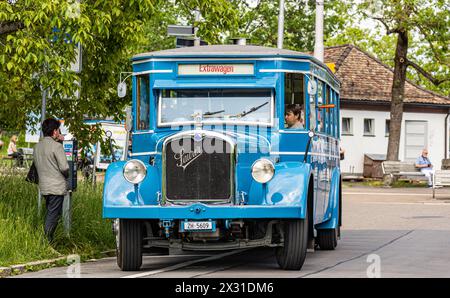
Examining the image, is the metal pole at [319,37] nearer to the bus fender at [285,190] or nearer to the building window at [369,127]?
the bus fender at [285,190]

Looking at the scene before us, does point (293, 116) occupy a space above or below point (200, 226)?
above

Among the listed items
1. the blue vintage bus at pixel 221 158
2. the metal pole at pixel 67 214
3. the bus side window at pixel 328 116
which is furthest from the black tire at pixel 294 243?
the metal pole at pixel 67 214

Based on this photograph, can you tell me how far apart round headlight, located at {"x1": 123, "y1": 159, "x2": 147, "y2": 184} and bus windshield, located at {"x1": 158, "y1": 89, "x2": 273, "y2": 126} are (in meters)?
1.11

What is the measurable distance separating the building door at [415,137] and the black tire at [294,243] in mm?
43874

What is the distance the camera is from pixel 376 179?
51375mm

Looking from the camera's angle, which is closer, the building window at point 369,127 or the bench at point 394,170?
the bench at point 394,170

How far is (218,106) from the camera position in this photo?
47.5 feet

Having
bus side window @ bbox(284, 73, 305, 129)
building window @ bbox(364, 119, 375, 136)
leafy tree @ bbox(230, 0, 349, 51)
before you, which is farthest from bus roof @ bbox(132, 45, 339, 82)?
building window @ bbox(364, 119, 375, 136)

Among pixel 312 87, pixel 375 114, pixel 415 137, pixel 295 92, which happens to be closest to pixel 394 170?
pixel 375 114

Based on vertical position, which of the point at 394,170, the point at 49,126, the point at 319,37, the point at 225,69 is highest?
the point at 319,37

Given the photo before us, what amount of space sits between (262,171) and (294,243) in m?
0.93

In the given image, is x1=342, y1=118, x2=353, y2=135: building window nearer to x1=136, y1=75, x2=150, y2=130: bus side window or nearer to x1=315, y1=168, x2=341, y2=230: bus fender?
x1=315, y1=168, x2=341, y2=230: bus fender

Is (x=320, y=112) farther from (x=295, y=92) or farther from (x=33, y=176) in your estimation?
(x=33, y=176)

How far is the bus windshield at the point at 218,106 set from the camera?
47.4ft
